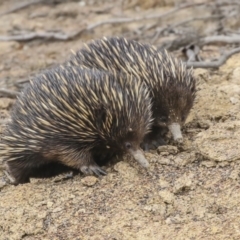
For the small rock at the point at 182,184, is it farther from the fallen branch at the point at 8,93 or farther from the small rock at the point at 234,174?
the fallen branch at the point at 8,93

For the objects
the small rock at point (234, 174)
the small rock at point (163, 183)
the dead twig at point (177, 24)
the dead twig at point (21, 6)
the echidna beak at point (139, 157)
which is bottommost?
the dead twig at point (177, 24)

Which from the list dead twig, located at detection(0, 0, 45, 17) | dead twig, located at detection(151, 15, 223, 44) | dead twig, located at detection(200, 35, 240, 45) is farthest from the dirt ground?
dead twig, located at detection(0, 0, 45, 17)

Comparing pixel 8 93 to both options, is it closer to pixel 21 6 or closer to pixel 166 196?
pixel 166 196

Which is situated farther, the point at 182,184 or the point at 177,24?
the point at 177,24

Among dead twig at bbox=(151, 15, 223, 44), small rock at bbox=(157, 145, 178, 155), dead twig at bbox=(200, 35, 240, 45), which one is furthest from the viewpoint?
dead twig at bbox=(151, 15, 223, 44)

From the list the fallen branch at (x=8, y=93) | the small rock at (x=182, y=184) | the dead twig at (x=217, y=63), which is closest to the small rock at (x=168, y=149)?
the small rock at (x=182, y=184)

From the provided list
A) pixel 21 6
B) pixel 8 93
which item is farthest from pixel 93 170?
pixel 21 6

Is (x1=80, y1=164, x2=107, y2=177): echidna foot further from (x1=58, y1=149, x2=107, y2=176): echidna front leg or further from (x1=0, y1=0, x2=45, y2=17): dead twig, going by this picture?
(x1=0, y1=0, x2=45, y2=17): dead twig
